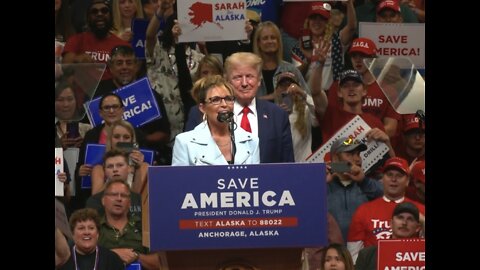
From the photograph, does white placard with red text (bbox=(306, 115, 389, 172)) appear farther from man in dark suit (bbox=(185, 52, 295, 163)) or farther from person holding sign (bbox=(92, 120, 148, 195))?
person holding sign (bbox=(92, 120, 148, 195))

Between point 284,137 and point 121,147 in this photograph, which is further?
point 121,147

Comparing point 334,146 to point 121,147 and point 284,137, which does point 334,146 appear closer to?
point 284,137

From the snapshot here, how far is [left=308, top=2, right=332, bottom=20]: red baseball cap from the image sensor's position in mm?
8500

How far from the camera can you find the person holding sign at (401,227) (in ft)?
27.9

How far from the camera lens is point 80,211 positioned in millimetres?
8555

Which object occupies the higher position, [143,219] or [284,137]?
[284,137]

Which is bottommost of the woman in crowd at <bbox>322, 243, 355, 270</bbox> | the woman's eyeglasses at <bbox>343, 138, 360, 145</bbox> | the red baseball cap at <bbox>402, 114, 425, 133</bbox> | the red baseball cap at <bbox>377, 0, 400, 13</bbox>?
the woman in crowd at <bbox>322, 243, 355, 270</bbox>

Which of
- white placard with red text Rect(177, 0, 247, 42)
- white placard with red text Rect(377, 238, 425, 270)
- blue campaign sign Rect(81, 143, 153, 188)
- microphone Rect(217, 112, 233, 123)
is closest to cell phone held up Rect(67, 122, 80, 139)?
blue campaign sign Rect(81, 143, 153, 188)

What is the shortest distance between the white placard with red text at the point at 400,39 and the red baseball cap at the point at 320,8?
0.30 meters

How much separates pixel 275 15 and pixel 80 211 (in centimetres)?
187

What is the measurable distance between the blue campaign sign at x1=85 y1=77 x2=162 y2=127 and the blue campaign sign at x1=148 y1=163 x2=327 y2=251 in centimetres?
258

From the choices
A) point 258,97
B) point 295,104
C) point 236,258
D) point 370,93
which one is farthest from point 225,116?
point 370,93

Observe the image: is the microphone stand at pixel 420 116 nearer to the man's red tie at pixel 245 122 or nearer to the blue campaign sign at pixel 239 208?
the man's red tie at pixel 245 122

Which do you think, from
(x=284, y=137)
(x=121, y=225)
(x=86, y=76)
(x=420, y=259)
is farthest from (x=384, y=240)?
(x=86, y=76)
